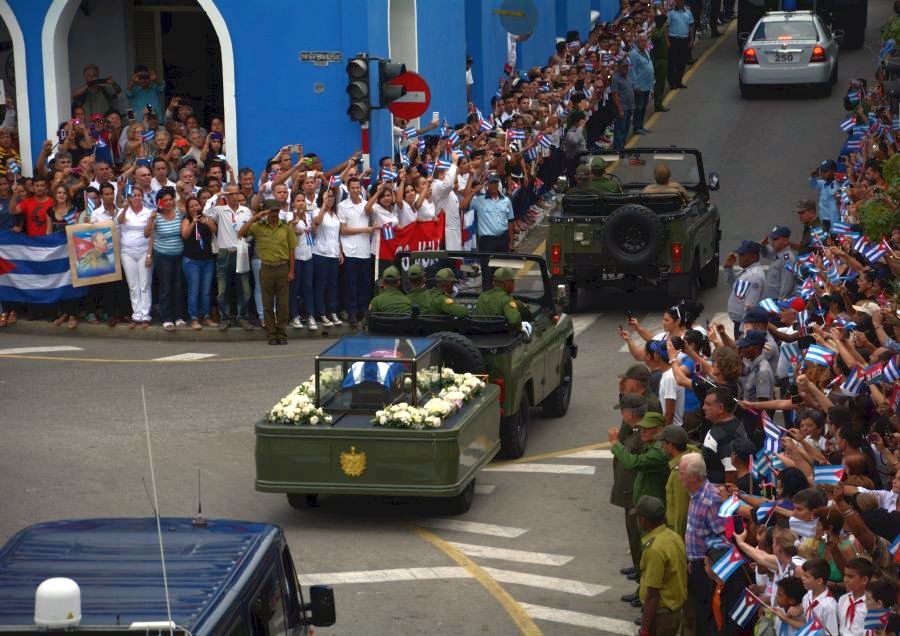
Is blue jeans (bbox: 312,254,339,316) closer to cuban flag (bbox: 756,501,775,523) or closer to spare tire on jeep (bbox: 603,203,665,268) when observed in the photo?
spare tire on jeep (bbox: 603,203,665,268)

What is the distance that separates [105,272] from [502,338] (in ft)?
25.1

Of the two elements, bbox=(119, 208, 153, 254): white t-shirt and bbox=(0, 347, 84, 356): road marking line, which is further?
bbox=(119, 208, 153, 254): white t-shirt

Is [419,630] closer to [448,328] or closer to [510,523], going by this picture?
[510,523]

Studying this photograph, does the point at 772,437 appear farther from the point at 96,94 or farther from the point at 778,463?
the point at 96,94

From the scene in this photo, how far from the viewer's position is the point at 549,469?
16109mm

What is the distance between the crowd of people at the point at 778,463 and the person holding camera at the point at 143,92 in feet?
43.1

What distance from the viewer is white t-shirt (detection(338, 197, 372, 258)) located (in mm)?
22000

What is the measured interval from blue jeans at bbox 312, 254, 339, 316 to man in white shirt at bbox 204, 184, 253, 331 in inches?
35.1

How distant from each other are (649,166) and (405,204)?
3.63 metres

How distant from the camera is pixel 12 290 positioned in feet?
74.5

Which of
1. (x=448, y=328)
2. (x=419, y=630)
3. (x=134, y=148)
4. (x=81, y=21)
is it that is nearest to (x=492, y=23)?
(x=81, y=21)

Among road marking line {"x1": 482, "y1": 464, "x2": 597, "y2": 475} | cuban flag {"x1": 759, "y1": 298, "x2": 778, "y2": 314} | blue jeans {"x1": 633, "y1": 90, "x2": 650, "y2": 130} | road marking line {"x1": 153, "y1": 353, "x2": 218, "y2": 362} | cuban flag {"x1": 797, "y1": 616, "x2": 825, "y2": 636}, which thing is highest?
blue jeans {"x1": 633, "y1": 90, "x2": 650, "y2": 130}

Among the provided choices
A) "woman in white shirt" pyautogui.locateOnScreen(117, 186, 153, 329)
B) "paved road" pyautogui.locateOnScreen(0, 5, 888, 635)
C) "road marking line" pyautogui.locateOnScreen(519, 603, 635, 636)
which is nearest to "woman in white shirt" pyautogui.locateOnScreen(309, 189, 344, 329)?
"paved road" pyautogui.locateOnScreen(0, 5, 888, 635)


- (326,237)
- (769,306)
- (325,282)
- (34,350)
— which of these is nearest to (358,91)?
(326,237)
